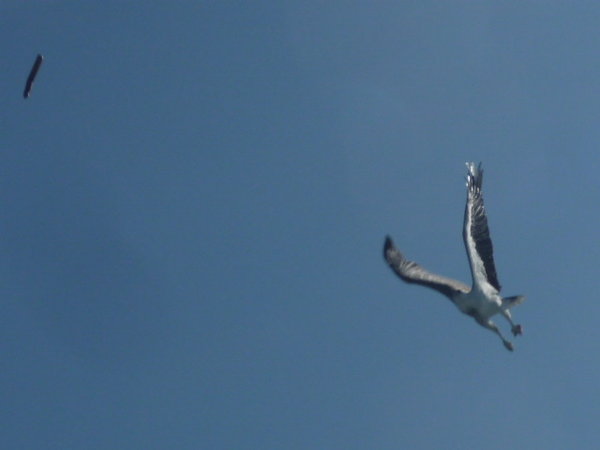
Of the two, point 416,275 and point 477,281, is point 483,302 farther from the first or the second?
point 416,275

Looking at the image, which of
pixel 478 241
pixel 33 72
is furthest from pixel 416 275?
pixel 33 72

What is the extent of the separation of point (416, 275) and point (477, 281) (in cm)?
417

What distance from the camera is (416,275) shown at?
59594 millimetres

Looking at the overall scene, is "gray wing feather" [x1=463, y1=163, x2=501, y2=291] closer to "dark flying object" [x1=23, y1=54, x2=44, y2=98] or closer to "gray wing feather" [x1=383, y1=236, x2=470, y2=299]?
"gray wing feather" [x1=383, y1=236, x2=470, y2=299]

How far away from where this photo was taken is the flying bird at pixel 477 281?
182ft

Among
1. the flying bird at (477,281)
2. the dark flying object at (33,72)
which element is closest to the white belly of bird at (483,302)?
the flying bird at (477,281)

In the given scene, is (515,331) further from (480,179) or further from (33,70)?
(33,70)

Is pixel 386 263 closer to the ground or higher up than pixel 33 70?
closer to the ground

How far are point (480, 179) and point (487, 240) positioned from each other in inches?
158

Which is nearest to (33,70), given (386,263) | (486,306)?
(386,263)

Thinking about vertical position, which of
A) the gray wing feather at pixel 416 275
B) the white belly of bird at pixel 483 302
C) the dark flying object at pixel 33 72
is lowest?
the white belly of bird at pixel 483 302

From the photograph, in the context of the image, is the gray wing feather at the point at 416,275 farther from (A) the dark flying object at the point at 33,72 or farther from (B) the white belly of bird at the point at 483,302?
(A) the dark flying object at the point at 33,72

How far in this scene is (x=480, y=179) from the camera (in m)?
60.3

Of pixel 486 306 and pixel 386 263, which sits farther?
pixel 386 263
